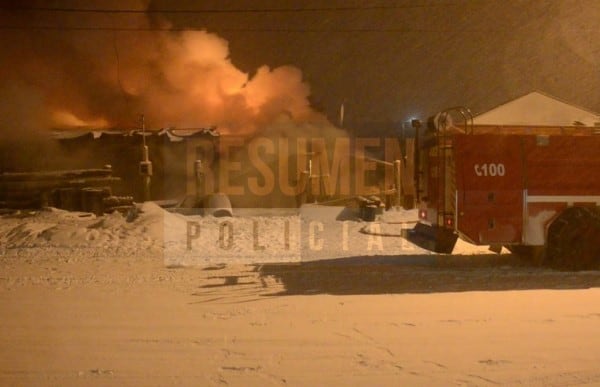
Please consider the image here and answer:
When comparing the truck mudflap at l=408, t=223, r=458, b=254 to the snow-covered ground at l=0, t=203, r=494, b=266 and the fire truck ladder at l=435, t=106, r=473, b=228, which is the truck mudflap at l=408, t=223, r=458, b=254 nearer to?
the fire truck ladder at l=435, t=106, r=473, b=228

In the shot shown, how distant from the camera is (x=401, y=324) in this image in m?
6.92

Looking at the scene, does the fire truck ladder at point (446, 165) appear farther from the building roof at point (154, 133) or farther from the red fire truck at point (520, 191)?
the building roof at point (154, 133)

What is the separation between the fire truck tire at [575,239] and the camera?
10094 millimetres

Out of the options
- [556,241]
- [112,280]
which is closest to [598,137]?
[556,241]

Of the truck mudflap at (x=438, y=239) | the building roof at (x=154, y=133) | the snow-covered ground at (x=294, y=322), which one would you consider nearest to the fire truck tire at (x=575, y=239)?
the snow-covered ground at (x=294, y=322)

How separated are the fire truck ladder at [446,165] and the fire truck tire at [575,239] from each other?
1.64m

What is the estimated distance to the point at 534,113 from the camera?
26.0 meters

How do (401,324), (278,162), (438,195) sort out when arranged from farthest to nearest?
1. (278,162)
2. (438,195)
3. (401,324)

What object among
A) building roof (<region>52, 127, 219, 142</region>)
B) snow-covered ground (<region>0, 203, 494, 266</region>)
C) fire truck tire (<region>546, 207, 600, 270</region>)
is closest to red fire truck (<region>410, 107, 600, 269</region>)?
fire truck tire (<region>546, 207, 600, 270</region>)

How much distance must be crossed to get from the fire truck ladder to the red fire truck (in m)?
0.02

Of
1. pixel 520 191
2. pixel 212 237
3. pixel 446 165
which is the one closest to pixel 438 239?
pixel 446 165

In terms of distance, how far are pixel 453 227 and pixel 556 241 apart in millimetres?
1715

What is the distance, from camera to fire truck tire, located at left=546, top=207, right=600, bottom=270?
1009 cm

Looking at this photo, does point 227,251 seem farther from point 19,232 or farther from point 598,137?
point 598,137
